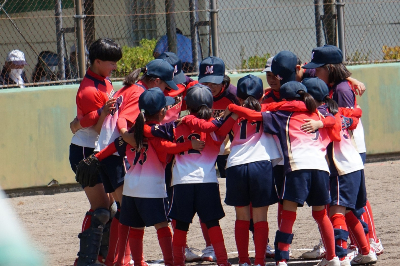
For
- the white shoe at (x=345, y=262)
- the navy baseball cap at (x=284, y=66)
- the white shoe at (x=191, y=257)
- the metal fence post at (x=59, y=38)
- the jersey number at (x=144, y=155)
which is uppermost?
the metal fence post at (x=59, y=38)

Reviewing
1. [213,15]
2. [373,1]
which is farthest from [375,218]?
[373,1]

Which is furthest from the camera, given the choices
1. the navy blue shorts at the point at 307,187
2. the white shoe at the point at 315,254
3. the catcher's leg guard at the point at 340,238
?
the white shoe at the point at 315,254

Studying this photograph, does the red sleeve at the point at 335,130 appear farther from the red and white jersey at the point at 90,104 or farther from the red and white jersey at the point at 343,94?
the red and white jersey at the point at 90,104

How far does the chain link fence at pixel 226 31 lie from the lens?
986 centimetres

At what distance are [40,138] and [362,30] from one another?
519cm

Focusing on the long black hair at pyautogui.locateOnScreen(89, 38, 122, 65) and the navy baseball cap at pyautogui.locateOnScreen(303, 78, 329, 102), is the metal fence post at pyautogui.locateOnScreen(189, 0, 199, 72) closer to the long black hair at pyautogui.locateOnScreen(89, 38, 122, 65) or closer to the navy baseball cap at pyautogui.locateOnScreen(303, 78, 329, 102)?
the long black hair at pyautogui.locateOnScreen(89, 38, 122, 65)

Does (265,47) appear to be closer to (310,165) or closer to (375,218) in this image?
(375,218)

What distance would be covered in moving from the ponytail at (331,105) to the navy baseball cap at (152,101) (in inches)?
52.1

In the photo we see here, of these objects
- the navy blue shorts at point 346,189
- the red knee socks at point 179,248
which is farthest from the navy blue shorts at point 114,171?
the navy blue shorts at point 346,189

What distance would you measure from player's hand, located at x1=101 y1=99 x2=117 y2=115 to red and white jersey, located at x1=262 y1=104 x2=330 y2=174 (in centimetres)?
122

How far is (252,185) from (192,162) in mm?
496

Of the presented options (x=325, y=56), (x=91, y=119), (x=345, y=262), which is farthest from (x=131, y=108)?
(x=345, y=262)

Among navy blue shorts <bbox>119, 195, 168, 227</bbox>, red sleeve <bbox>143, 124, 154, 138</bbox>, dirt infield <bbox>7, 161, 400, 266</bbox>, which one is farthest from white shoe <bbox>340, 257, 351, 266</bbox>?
red sleeve <bbox>143, 124, 154, 138</bbox>

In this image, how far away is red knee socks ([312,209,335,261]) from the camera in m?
5.32
